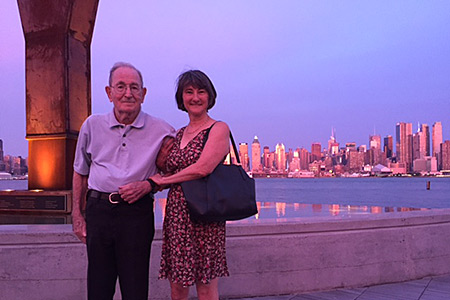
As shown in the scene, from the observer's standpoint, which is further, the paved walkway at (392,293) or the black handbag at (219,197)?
the paved walkway at (392,293)

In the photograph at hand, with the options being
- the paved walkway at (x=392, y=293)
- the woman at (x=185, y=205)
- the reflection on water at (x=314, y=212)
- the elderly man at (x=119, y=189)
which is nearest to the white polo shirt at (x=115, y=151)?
the elderly man at (x=119, y=189)

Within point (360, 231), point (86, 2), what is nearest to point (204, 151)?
point (360, 231)

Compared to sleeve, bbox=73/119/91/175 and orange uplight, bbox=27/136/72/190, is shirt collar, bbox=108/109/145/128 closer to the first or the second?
sleeve, bbox=73/119/91/175

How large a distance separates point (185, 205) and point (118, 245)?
464 mm

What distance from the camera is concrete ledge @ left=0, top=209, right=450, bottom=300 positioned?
4109mm

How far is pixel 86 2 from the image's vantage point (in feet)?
24.4

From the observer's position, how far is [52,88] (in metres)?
7.04

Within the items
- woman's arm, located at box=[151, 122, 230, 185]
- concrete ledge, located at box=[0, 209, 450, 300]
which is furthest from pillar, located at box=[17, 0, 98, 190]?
woman's arm, located at box=[151, 122, 230, 185]

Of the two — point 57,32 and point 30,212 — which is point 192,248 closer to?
point 30,212

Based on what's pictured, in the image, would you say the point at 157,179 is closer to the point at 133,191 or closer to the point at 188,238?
the point at 133,191

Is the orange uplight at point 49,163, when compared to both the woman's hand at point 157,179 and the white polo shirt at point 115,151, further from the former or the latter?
the woman's hand at point 157,179

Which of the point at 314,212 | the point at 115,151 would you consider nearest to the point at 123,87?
the point at 115,151

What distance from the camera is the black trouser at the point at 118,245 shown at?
2508mm

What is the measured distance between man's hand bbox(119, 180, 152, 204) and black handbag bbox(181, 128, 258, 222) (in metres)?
0.24
